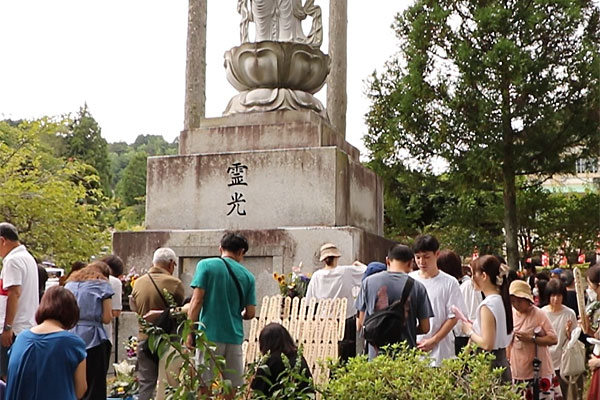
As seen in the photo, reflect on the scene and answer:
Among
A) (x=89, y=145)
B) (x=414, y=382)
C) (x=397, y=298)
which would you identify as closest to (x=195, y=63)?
(x=397, y=298)

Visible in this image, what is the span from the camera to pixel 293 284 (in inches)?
302

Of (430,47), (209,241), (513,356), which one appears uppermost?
(430,47)

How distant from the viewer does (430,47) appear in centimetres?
1697

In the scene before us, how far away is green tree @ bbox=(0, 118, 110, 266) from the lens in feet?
53.5

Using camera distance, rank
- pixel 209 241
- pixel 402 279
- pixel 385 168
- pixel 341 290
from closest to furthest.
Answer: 1. pixel 402 279
2. pixel 341 290
3. pixel 209 241
4. pixel 385 168

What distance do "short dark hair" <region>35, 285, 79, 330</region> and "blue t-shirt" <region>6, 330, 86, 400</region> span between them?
116 mm

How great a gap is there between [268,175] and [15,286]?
386 cm

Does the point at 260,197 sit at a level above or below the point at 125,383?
above

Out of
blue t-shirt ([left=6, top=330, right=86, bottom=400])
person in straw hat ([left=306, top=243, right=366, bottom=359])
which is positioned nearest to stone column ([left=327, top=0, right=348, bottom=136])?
person in straw hat ([left=306, top=243, right=366, bottom=359])

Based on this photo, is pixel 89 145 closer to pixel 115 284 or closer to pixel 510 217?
pixel 510 217

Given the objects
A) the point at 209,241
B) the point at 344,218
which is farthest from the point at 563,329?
the point at 209,241

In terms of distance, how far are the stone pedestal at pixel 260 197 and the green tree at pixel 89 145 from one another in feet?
111

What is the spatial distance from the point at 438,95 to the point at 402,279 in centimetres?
1238

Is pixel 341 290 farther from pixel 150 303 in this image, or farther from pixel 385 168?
pixel 385 168
